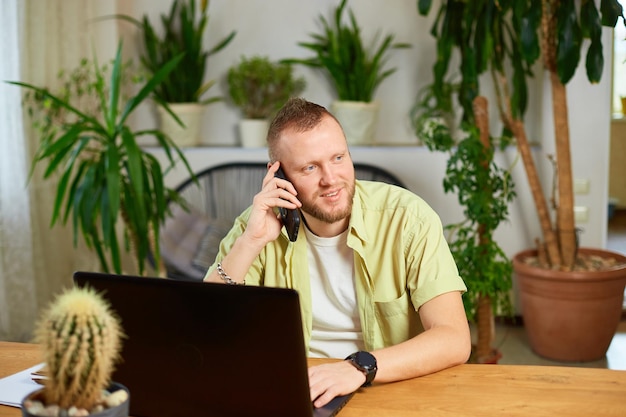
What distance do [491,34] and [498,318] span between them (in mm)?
1552

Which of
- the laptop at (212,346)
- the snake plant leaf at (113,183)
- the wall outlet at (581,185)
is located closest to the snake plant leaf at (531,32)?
the wall outlet at (581,185)

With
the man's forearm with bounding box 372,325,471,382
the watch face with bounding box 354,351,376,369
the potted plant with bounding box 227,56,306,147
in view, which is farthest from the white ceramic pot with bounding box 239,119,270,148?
the watch face with bounding box 354,351,376,369

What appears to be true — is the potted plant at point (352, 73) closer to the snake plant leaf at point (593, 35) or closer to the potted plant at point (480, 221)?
the potted plant at point (480, 221)

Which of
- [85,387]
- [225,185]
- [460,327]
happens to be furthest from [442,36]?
[85,387]

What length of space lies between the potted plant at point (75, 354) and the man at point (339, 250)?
88cm

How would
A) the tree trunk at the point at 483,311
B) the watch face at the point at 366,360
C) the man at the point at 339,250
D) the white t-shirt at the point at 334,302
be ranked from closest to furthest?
the watch face at the point at 366,360 < the man at the point at 339,250 < the white t-shirt at the point at 334,302 < the tree trunk at the point at 483,311

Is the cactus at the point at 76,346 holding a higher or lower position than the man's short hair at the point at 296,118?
lower

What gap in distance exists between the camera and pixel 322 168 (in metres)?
1.84

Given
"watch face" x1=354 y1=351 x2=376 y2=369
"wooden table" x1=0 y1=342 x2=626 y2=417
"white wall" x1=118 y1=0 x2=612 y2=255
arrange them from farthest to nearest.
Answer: "white wall" x1=118 y1=0 x2=612 y2=255 < "watch face" x1=354 y1=351 x2=376 y2=369 < "wooden table" x1=0 y1=342 x2=626 y2=417

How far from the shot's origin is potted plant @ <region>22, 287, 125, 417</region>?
94 cm

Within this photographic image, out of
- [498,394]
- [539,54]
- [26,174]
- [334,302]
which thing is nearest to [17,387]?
[334,302]

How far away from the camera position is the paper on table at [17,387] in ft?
4.79

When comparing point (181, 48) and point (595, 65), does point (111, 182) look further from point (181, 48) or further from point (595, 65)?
point (595, 65)

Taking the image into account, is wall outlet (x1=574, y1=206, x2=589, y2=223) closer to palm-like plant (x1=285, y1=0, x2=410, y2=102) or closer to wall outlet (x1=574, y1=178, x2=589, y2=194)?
wall outlet (x1=574, y1=178, x2=589, y2=194)
